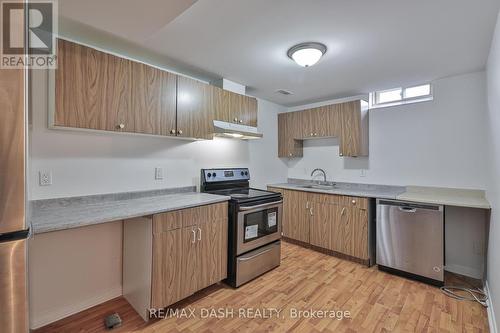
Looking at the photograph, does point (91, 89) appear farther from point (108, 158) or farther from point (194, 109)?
point (194, 109)

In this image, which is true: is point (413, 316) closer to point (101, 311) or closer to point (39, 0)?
point (101, 311)

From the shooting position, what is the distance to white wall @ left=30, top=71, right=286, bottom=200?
186 cm

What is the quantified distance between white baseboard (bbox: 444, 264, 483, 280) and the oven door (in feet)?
6.95

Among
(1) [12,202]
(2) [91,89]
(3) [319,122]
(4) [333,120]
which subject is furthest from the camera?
(3) [319,122]

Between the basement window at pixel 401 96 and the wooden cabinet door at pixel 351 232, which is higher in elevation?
the basement window at pixel 401 96

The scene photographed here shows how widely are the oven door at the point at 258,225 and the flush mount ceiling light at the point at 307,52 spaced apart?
155 centimetres

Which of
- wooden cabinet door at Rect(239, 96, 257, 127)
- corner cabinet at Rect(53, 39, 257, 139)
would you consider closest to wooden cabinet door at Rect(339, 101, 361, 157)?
wooden cabinet door at Rect(239, 96, 257, 127)

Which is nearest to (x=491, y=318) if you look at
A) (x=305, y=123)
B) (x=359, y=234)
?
(x=359, y=234)

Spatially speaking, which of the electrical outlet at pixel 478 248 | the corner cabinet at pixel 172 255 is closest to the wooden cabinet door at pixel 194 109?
the corner cabinet at pixel 172 255

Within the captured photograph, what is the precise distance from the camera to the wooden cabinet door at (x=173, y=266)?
1915mm

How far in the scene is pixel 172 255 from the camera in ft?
6.58

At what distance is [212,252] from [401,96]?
3229 millimetres

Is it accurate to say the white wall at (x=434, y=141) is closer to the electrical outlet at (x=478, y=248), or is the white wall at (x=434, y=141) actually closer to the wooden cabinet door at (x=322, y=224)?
the electrical outlet at (x=478, y=248)

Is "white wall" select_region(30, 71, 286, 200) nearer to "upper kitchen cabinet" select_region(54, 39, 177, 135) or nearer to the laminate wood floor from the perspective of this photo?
"upper kitchen cabinet" select_region(54, 39, 177, 135)
